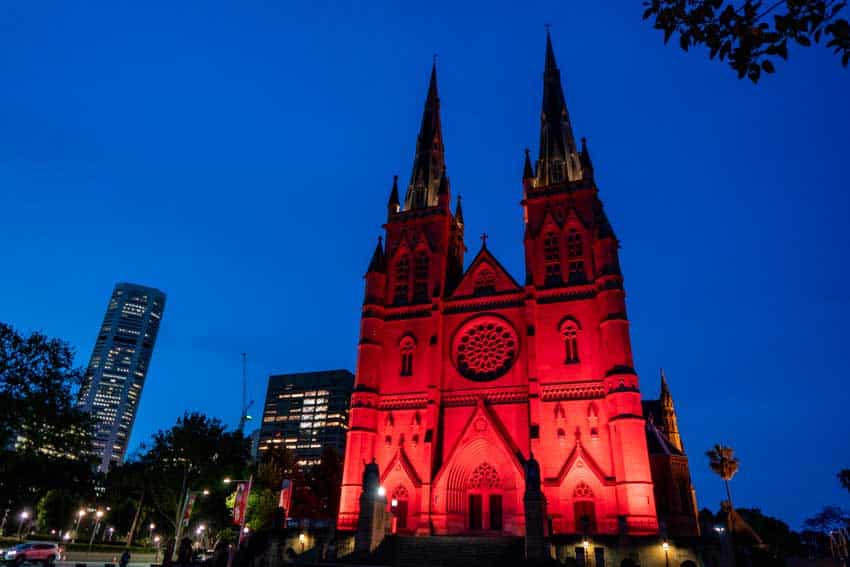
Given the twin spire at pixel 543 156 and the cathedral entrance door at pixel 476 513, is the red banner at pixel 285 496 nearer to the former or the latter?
the cathedral entrance door at pixel 476 513

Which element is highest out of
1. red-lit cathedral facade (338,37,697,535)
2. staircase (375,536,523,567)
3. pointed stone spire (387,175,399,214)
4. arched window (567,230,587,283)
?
pointed stone spire (387,175,399,214)

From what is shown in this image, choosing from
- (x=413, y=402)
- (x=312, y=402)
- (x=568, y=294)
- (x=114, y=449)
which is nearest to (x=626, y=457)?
(x=568, y=294)

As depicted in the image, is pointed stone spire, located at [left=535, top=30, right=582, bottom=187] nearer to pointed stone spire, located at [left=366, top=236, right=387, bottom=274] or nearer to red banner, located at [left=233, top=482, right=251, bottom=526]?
pointed stone spire, located at [left=366, top=236, right=387, bottom=274]

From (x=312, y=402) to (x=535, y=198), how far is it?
124479 mm

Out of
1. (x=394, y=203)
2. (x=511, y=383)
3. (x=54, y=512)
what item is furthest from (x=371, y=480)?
(x=54, y=512)

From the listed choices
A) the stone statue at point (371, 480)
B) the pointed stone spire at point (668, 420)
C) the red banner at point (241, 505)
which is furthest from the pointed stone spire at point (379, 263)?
the pointed stone spire at point (668, 420)

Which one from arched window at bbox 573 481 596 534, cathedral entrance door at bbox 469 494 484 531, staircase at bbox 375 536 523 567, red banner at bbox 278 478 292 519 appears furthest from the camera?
cathedral entrance door at bbox 469 494 484 531

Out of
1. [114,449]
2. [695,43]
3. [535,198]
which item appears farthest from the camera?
[114,449]

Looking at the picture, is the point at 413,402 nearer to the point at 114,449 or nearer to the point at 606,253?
the point at 606,253

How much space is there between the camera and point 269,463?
5853 centimetres

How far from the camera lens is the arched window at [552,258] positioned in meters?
41.6

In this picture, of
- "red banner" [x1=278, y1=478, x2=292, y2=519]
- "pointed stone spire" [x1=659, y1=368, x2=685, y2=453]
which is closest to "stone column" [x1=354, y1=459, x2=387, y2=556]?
"red banner" [x1=278, y1=478, x2=292, y2=519]

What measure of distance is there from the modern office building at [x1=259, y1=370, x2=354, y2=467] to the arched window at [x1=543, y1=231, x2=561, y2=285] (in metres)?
117

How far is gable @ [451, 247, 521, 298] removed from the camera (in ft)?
140
